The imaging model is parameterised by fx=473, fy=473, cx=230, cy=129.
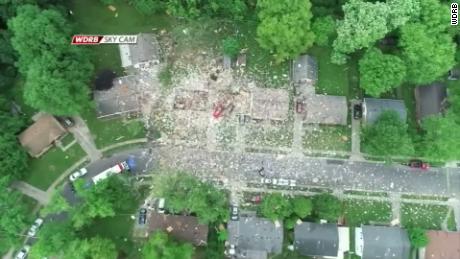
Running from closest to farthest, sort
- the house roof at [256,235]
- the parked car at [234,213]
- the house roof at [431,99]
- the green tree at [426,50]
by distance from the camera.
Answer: the green tree at [426,50]
the house roof at [256,235]
the parked car at [234,213]
the house roof at [431,99]

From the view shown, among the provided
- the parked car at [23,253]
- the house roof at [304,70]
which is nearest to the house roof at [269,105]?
the house roof at [304,70]

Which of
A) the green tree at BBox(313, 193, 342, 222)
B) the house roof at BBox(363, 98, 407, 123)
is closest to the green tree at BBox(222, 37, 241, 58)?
the house roof at BBox(363, 98, 407, 123)

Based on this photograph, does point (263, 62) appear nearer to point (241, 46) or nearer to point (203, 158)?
point (241, 46)

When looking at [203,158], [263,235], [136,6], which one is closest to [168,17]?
[136,6]

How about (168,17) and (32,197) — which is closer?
(32,197)

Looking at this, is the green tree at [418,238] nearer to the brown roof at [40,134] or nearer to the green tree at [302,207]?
the green tree at [302,207]

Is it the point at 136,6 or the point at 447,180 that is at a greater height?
the point at 136,6
